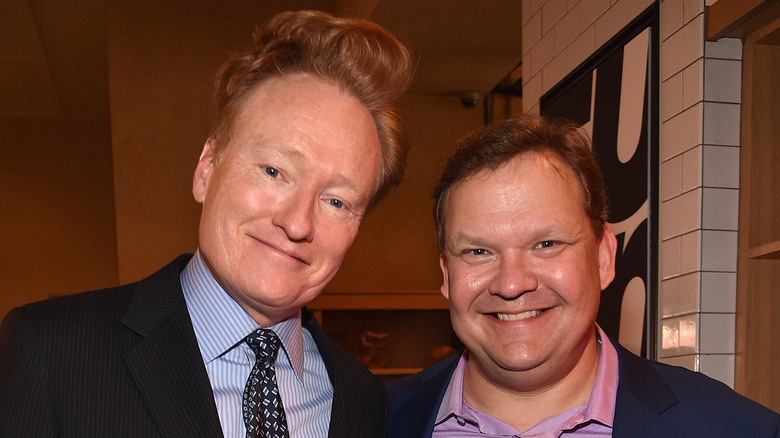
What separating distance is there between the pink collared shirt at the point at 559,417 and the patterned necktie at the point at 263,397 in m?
0.45

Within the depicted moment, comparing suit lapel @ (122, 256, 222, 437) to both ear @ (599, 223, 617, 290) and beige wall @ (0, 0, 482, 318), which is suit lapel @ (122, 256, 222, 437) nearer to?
ear @ (599, 223, 617, 290)

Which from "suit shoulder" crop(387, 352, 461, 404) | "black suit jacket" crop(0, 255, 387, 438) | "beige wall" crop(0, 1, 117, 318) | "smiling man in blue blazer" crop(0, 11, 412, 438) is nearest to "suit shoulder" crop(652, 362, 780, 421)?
"suit shoulder" crop(387, 352, 461, 404)

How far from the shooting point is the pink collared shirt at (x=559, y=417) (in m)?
1.67

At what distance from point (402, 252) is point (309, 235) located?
13.8 ft

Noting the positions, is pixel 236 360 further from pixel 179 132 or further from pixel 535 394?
pixel 179 132

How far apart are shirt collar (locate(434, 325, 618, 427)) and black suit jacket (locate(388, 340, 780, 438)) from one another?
22mm

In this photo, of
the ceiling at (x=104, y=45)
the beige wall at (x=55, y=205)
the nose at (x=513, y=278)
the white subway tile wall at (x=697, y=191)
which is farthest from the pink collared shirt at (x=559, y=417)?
the beige wall at (x=55, y=205)

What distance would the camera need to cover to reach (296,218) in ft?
4.88

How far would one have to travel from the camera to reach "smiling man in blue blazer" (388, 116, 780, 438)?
Answer: 64.9 inches

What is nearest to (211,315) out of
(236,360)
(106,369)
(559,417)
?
(236,360)

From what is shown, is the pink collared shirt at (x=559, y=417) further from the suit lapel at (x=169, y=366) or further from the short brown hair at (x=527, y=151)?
the suit lapel at (x=169, y=366)

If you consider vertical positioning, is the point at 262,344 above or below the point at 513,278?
below

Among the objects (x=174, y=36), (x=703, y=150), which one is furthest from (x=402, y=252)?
(x=703, y=150)

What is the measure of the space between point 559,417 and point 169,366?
839mm
